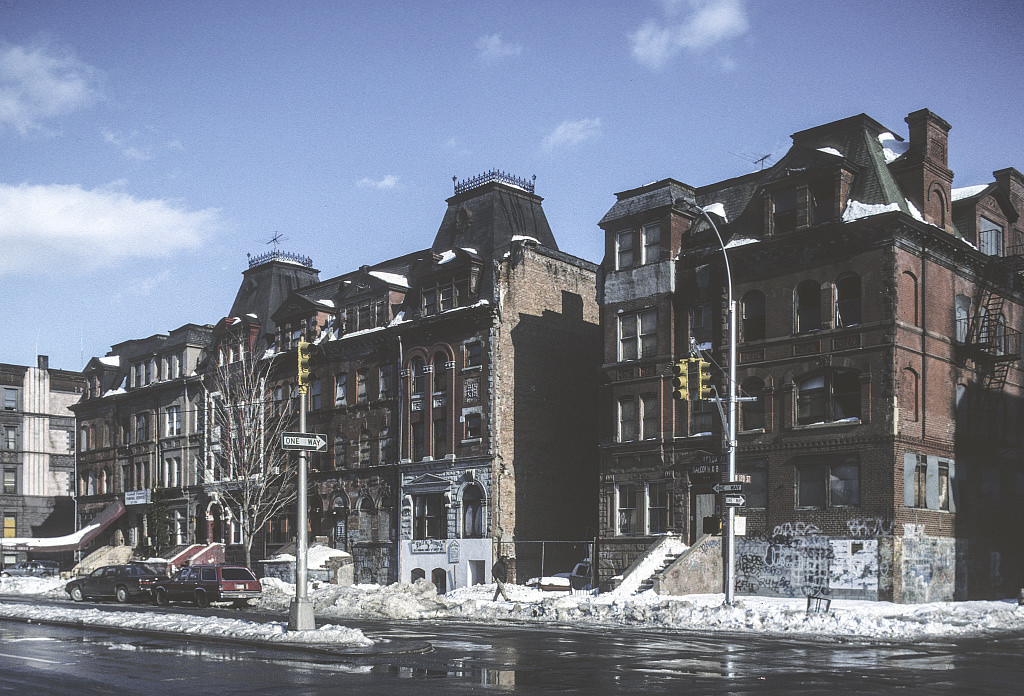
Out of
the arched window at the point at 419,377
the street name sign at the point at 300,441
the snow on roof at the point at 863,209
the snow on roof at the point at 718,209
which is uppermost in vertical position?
the snow on roof at the point at 718,209

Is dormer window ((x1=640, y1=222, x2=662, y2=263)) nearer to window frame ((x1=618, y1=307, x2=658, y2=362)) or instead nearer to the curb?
window frame ((x1=618, y1=307, x2=658, y2=362))

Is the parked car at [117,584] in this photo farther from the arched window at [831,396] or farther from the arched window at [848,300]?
the arched window at [848,300]

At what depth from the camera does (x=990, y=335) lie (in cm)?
4100

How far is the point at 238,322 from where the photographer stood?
6394cm

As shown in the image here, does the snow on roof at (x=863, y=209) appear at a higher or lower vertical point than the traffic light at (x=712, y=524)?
higher

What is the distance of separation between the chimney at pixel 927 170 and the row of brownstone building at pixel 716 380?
92 mm

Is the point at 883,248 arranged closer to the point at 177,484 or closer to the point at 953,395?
the point at 953,395

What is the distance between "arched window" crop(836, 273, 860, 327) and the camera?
38.0 meters

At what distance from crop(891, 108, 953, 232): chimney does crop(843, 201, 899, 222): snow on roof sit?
2428mm

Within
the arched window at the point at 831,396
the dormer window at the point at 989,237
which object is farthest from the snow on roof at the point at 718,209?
the dormer window at the point at 989,237

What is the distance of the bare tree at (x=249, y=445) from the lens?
58.7 m

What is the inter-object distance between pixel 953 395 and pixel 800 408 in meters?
5.80

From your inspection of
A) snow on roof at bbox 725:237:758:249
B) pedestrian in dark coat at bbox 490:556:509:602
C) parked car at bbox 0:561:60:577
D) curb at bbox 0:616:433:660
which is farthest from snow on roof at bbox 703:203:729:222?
parked car at bbox 0:561:60:577

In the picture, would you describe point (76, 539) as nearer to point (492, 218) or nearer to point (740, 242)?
point (492, 218)
